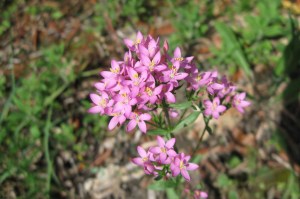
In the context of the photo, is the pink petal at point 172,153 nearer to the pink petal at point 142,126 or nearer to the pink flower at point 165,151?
the pink flower at point 165,151

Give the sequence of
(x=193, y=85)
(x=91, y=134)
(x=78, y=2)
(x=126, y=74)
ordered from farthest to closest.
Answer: (x=78, y=2)
(x=91, y=134)
(x=193, y=85)
(x=126, y=74)

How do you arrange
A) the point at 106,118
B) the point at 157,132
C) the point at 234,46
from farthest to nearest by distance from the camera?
the point at 234,46, the point at 106,118, the point at 157,132

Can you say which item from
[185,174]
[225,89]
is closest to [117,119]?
[185,174]

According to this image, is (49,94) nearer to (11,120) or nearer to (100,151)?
(11,120)

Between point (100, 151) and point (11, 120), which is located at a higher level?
point (11, 120)

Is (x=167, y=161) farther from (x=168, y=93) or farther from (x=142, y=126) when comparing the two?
(x=168, y=93)

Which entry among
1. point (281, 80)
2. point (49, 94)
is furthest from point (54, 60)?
point (281, 80)

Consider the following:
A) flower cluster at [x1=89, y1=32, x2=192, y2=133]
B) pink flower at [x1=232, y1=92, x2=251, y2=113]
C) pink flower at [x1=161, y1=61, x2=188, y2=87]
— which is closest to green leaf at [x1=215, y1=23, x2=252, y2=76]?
pink flower at [x1=232, y1=92, x2=251, y2=113]
